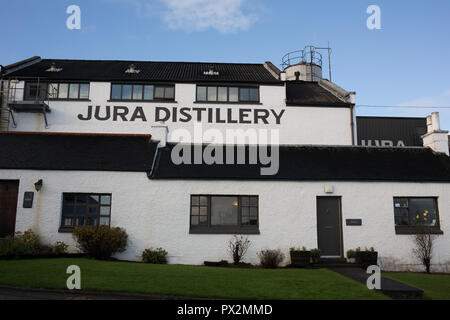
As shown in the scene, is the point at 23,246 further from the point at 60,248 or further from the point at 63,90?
the point at 63,90

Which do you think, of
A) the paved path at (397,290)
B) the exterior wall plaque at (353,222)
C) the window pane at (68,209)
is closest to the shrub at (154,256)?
the window pane at (68,209)

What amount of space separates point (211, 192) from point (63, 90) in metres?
12.1

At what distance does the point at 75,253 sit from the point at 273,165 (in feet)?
30.0

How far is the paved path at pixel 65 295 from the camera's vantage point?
28.0 feet

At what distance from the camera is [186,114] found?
21.6 meters

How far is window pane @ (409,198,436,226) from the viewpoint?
1605cm

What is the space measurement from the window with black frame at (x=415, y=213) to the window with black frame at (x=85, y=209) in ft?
40.9

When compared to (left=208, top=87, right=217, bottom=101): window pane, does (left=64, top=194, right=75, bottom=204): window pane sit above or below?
below

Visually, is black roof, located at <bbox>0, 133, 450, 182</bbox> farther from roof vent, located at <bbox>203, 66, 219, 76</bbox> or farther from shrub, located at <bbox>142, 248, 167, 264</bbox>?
roof vent, located at <bbox>203, 66, 219, 76</bbox>

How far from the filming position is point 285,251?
1516 cm

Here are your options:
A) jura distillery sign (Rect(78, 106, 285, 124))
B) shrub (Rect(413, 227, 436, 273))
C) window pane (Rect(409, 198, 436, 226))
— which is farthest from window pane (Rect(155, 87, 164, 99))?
shrub (Rect(413, 227, 436, 273))

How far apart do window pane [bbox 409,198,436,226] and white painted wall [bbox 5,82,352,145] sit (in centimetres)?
623
